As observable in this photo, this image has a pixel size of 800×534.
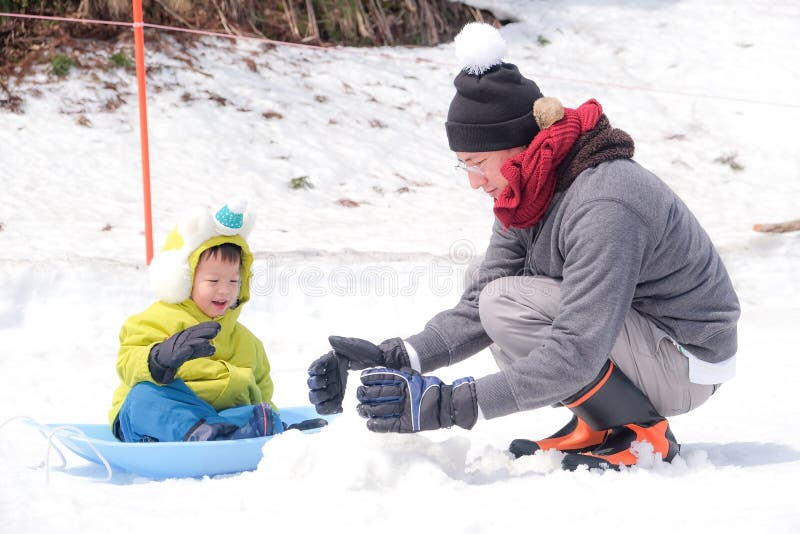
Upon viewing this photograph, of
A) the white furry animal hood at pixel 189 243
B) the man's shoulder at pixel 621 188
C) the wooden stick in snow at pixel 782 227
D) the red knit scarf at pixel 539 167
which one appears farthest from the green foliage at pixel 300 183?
the man's shoulder at pixel 621 188

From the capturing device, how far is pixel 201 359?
8.59ft

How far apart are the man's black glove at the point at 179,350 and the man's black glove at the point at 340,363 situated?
0.30 metres

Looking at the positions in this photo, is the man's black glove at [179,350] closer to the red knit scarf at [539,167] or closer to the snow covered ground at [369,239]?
the snow covered ground at [369,239]

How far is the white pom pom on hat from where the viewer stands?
2.08 m

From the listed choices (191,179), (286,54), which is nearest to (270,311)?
(191,179)

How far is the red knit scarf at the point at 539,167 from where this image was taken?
203 cm

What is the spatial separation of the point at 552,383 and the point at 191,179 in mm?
3987

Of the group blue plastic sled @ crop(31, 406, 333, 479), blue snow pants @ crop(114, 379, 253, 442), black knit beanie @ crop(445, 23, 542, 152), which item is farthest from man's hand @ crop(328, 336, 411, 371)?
black knit beanie @ crop(445, 23, 542, 152)

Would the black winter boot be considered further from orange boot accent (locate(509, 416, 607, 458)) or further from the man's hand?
the man's hand

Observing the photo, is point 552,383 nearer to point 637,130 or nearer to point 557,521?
point 557,521

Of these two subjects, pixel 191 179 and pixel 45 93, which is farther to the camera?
pixel 45 93

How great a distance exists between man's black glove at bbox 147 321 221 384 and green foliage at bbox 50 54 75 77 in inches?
166

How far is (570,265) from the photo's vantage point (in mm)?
1991

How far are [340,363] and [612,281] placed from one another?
30.6 inches
